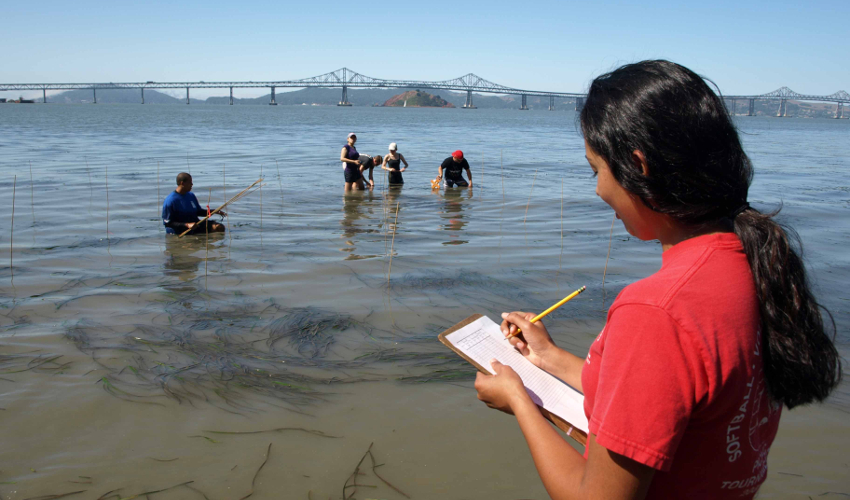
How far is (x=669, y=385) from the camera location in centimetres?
107

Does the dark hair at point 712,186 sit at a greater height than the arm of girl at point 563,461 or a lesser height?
greater

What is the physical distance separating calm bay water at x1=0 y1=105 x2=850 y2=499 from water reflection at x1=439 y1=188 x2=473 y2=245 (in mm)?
99

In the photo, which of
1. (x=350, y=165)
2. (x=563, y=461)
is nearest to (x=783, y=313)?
(x=563, y=461)

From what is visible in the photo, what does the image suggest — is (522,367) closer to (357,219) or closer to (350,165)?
(357,219)

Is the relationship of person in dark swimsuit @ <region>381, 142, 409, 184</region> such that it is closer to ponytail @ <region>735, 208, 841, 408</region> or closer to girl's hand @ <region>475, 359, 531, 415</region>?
girl's hand @ <region>475, 359, 531, 415</region>

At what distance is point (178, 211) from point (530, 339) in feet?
26.8

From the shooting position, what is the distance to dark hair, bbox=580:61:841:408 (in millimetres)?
1184

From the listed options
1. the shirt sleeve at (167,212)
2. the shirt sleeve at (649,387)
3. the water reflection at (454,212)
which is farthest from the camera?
the water reflection at (454,212)

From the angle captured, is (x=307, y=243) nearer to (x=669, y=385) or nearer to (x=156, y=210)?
(x=156, y=210)

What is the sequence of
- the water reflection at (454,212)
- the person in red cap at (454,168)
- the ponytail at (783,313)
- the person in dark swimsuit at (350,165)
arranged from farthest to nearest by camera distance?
the person in red cap at (454,168) < the person in dark swimsuit at (350,165) < the water reflection at (454,212) < the ponytail at (783,313)

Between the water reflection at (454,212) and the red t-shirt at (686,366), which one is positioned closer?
the red t-shirt at (686,366)

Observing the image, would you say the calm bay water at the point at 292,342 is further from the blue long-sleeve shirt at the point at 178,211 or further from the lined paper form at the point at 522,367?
the lined paper form at the point at 522,367

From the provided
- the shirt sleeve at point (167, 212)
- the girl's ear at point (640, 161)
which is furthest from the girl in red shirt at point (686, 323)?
the shirt sleeve at point (167, 212)

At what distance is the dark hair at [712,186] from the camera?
1184 millimetres
